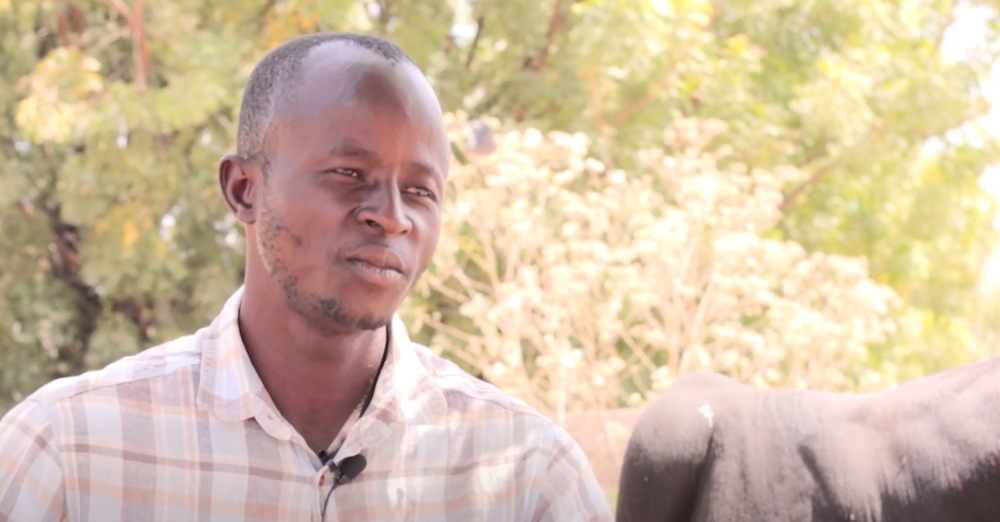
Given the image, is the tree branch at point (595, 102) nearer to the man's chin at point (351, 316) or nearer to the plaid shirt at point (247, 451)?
the plaid shirt at point (247, 451)

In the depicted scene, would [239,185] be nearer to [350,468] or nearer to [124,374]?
[124,374]

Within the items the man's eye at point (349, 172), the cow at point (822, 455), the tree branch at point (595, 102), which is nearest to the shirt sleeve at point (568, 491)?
the man's eye at point (349, 172)

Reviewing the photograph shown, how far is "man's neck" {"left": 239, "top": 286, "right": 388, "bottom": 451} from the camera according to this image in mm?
1406

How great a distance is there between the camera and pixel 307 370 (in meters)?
1.42

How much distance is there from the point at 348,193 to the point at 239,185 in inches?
7.0

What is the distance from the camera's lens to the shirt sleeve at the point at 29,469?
123 centimetres

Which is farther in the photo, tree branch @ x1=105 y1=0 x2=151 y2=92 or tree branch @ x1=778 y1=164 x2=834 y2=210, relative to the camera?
tree branch @ x1=778 y1=164 x2=834 y2=210

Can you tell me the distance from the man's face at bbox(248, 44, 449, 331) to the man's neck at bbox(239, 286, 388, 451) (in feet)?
0.12

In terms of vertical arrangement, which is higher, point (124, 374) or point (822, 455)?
point (124, 374)

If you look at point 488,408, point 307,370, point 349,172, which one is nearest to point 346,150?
point 349,172

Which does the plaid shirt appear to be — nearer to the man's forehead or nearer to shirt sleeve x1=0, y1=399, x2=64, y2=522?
shirt sleeve x1=0, y1=399, x2=64, y2=522

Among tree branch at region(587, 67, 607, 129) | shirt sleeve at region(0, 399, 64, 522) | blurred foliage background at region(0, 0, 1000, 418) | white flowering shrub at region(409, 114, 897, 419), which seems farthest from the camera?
tree branch at region(587, 67, 607, 129)

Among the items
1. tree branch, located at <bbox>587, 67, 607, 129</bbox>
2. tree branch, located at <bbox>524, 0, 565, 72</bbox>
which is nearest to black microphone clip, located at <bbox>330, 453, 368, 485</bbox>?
A: tree branch, located at <bbox>587, 67, 607, 129</bbox>

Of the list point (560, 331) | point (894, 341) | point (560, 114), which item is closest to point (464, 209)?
point (560, 331)
